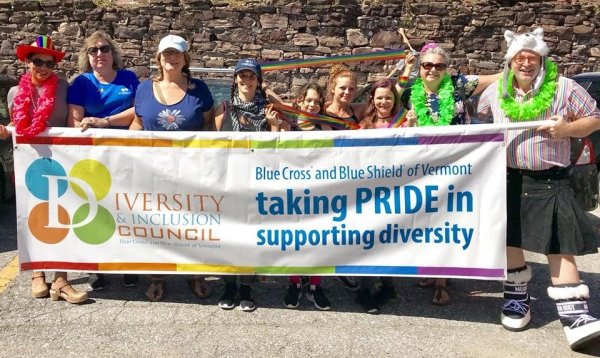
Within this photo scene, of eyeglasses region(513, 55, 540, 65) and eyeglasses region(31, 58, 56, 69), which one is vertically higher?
eyeglasses region(31, 58, 56, 69)

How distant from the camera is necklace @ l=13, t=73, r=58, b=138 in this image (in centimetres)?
404

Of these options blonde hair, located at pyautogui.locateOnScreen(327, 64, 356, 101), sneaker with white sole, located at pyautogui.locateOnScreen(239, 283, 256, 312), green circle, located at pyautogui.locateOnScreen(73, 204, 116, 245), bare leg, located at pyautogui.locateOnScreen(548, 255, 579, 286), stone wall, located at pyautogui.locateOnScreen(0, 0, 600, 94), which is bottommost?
sneaker with white sole, located at pyautogui.locateOnScreen(239, 283, 256, 312)

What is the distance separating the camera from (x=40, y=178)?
4125mm

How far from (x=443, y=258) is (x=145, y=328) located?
209 cm

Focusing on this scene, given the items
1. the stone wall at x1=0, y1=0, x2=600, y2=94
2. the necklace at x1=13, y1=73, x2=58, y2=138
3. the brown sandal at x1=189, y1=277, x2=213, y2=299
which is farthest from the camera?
the stone wall at x1=0, y1=0, x2=600, y2=94

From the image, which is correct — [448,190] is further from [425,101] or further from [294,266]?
[294,266]

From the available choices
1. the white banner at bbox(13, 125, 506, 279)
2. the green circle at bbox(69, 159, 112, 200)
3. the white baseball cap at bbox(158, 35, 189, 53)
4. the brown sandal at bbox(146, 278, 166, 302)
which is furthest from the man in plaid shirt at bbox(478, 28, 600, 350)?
the green circle at bbox(69, 159, 112, 200)

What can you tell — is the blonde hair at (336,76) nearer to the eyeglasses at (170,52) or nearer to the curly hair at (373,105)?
the curly hair at (373,105)

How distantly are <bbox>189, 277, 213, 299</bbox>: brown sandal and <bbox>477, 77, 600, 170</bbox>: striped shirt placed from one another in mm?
2450

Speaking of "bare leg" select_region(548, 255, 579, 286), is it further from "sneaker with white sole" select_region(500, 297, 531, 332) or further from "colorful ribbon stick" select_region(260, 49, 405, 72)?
"colorful ribbon stick" select_region(260, 49, 405, 72)

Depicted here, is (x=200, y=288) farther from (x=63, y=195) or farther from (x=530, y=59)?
(x=530, y=59)

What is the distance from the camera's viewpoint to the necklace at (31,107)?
404 cm

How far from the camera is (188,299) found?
4.24 metres

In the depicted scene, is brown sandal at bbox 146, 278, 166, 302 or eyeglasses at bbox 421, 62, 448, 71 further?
brown sandal at bbox 146, 278, 166, 302
